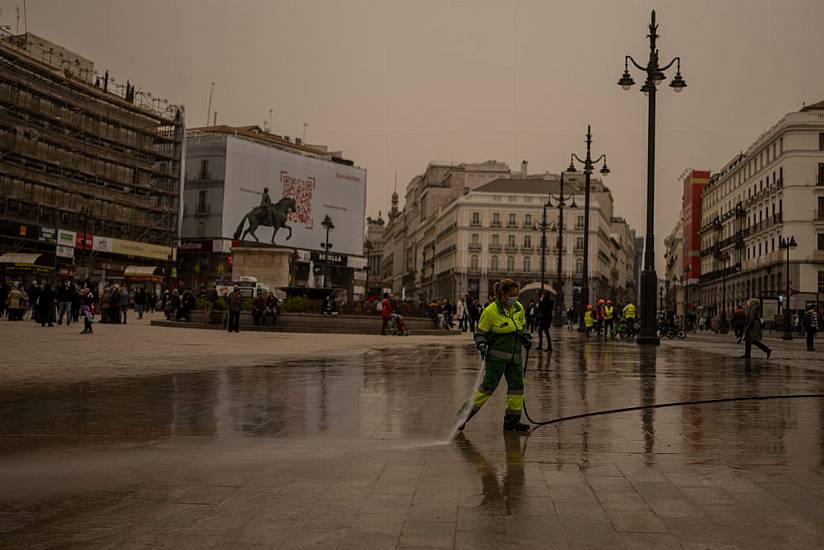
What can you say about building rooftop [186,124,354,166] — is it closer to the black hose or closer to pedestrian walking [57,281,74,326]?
pedestrian walking [57,281,74,326]

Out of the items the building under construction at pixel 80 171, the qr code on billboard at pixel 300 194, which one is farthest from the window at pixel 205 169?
the qr code on billboard at pixel 300 194

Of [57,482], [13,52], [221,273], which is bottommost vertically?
[57,482]

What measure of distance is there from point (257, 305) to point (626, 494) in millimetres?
25927

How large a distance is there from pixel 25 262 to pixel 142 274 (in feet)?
49.7

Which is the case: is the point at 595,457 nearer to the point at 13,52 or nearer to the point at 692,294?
the point at 13,52

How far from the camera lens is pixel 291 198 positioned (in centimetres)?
8362

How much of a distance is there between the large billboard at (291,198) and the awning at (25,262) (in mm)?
24540

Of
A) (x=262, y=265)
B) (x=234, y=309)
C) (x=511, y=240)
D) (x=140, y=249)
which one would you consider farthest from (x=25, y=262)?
(x=511, y=240)

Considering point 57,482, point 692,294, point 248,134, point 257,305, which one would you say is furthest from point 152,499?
point 692,294

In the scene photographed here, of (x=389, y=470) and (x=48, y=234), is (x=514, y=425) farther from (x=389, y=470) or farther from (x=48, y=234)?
(x=48, y=234)

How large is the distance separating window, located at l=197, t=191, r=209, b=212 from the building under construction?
5024 millimetres

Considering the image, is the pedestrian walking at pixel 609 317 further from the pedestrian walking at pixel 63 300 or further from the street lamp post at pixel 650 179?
the pedestrian walking at pixel 63 300

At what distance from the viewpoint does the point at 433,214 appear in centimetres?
12862

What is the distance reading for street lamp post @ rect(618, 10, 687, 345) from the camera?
24781mm
